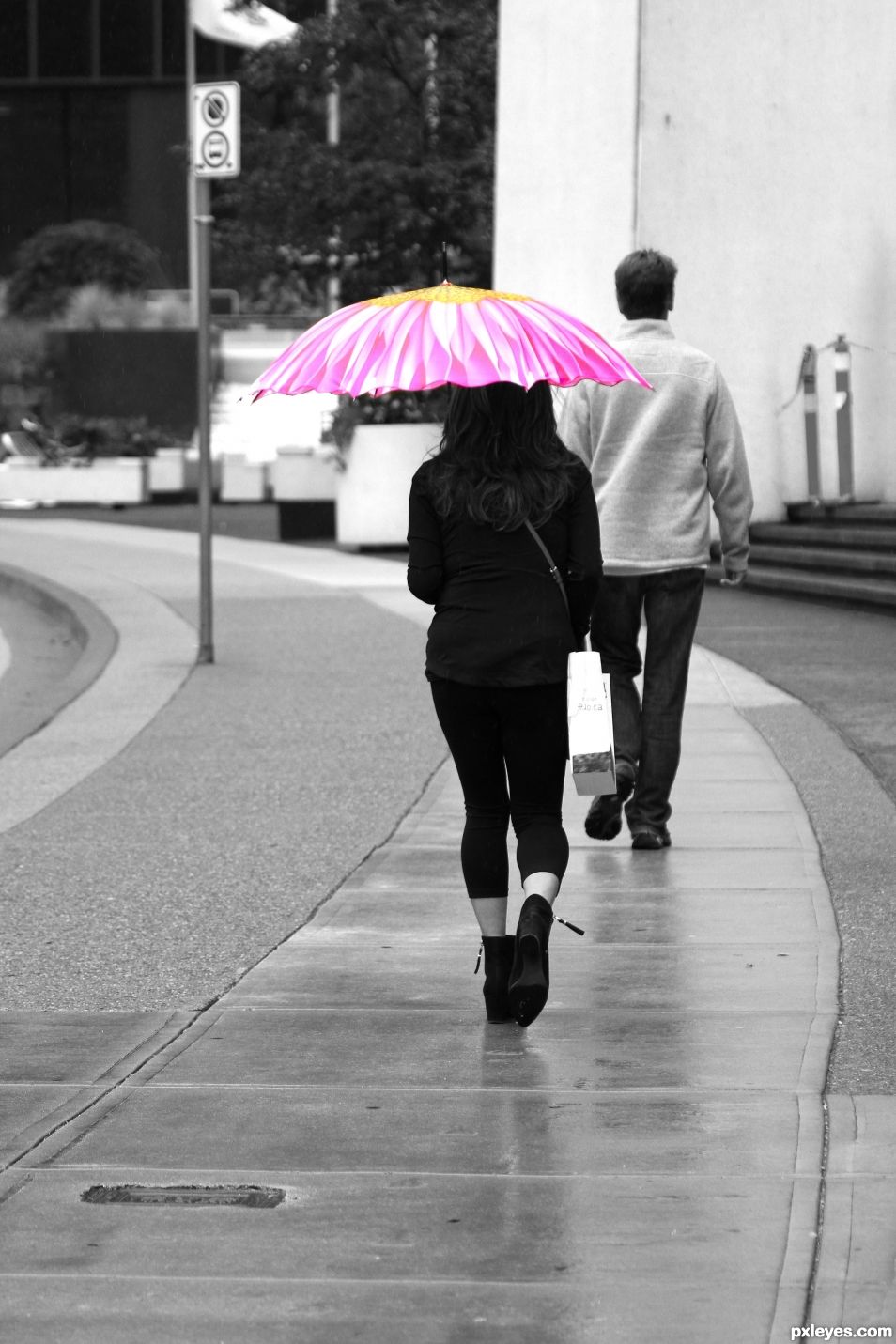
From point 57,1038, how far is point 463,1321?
1.99m

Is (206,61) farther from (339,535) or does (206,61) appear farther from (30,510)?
(339,535)

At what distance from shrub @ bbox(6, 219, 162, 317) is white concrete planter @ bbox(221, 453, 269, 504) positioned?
1537 cm

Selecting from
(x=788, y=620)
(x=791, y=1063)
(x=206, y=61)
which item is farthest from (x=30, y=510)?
(x=206, y=61)

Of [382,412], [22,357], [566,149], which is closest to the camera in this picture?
[566,149]

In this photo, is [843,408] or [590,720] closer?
[590,720]

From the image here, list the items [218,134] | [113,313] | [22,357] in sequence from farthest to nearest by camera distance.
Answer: [113,313] < [22,357] < [218,134]

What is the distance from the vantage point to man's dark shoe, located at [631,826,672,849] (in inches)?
287

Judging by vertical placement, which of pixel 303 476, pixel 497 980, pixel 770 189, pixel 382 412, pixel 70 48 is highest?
pixel 70 48

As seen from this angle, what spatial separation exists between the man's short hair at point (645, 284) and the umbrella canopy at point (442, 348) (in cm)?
174

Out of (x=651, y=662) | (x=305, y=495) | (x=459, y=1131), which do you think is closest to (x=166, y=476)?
(x=305, y=495)

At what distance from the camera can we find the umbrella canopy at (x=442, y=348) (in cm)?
490

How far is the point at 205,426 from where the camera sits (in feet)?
40.9

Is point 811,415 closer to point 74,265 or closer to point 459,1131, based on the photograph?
point 459,1131

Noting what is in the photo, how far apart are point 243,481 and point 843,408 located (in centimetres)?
1871
